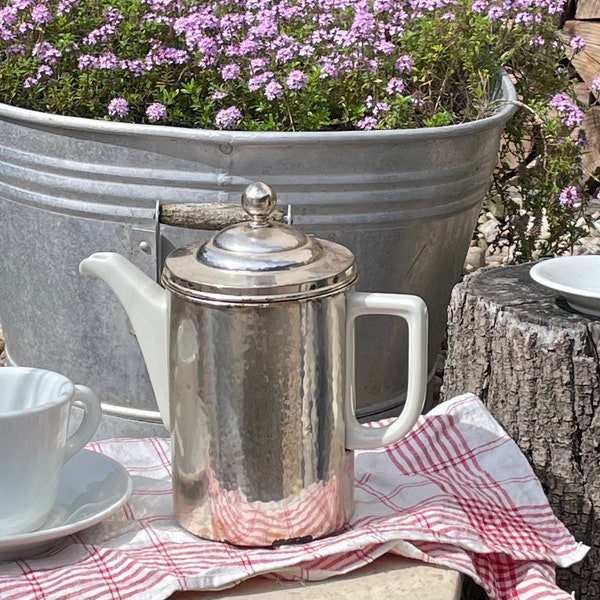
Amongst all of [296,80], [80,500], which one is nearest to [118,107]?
[296,80]

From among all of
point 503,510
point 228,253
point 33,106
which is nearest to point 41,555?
point 228,253

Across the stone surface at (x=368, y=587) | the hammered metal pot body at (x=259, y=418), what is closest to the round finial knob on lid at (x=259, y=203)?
the hammered metal pot body at (x=259, y=418)

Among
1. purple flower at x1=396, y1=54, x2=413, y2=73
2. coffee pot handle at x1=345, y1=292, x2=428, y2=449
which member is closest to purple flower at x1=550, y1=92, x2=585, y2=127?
purple flower at x1=396, y1=54, x2=413, y2=73

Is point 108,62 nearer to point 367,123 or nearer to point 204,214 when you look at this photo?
point 367,123

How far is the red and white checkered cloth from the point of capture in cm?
122

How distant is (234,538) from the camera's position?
1.30 meters

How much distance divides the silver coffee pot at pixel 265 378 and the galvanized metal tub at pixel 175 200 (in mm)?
690

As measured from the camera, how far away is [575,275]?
1867 mm

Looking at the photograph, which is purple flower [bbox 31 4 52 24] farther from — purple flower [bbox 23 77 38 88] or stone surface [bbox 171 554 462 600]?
stone surface [bbox 171 554 462 600]

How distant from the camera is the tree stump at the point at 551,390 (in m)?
1.78

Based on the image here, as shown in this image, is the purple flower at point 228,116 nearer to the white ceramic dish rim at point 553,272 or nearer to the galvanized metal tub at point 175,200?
the galvanized metal tub at point 175,200

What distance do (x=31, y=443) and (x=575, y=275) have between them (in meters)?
1.01

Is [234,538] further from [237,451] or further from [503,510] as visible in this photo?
[503,510]

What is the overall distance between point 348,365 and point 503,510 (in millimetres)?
305
